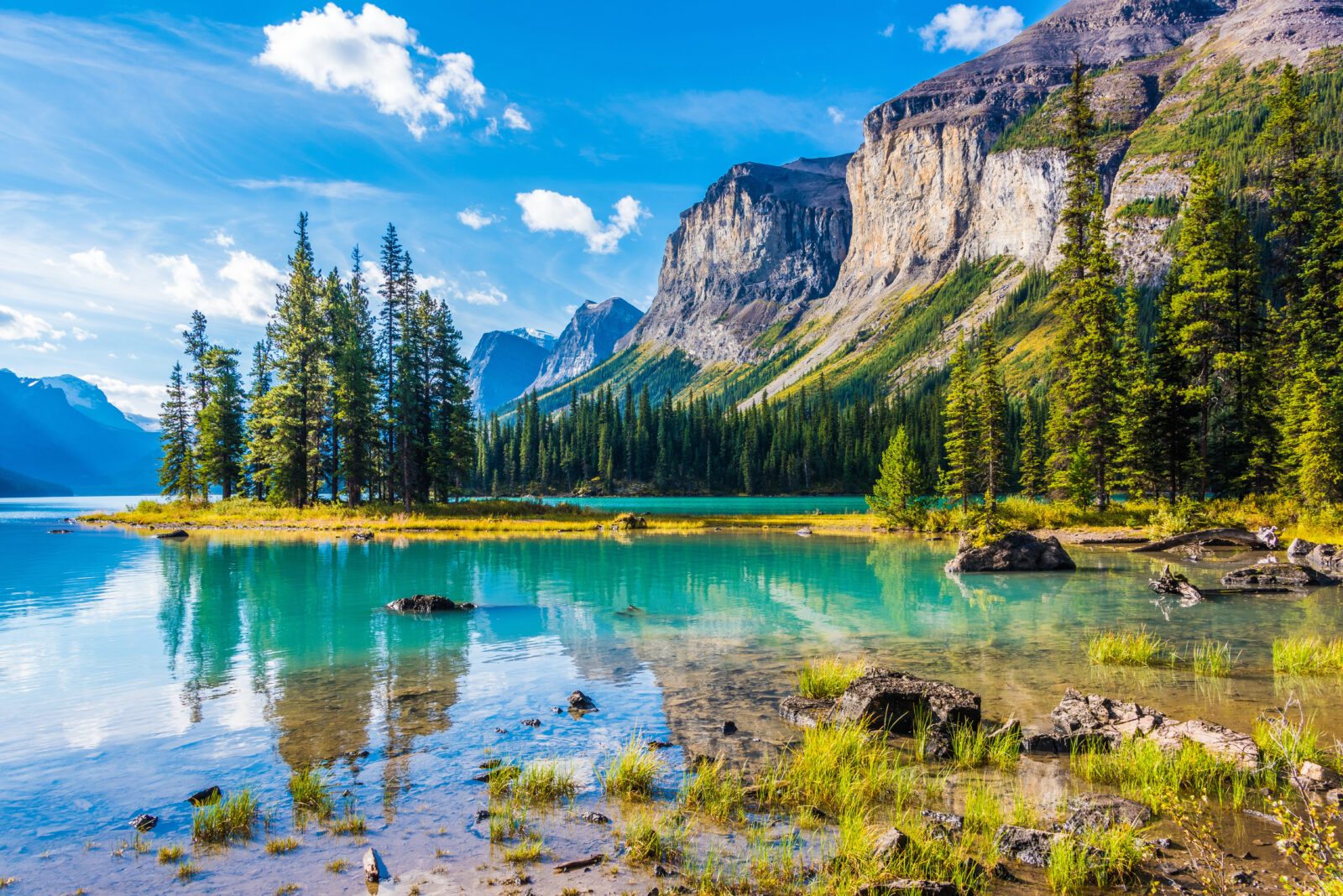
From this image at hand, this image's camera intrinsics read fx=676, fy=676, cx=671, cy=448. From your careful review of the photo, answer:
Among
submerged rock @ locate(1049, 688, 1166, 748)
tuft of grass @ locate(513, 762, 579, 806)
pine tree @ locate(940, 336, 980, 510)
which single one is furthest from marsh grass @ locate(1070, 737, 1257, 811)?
pine tree @ locate(940, 336, 980, 510)

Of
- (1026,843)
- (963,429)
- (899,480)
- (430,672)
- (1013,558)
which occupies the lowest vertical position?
(1013,558)

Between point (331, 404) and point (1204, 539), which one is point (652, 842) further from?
point (331, 404)

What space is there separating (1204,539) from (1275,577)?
14747mm

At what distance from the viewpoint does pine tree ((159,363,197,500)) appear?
67125 mm

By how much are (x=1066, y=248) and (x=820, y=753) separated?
52388 millimetres

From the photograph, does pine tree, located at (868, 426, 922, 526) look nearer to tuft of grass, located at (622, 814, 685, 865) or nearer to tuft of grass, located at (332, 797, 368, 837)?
tuft of grass, located at (622, 814, 685, 865)

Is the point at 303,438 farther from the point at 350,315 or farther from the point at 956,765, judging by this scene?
the point at 956,765

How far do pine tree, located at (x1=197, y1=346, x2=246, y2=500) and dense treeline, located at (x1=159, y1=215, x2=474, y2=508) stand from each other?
112 mm

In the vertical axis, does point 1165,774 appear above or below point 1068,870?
below

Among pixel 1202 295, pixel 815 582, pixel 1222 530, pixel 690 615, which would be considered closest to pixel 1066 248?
pixel 1202 295

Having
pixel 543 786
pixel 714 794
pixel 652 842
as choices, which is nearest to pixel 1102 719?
pixel 714 794

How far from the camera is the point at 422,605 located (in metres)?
22.4

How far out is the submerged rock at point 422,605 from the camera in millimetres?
22312

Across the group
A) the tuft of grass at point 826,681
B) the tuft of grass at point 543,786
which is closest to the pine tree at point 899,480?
the tuft of grass at point 826,681
